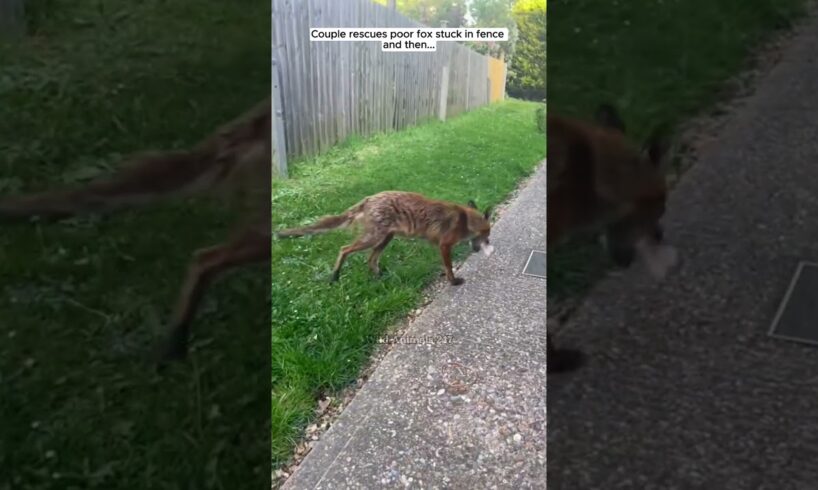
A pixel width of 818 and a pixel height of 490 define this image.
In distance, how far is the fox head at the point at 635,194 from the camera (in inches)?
97.1

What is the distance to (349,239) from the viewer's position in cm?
237

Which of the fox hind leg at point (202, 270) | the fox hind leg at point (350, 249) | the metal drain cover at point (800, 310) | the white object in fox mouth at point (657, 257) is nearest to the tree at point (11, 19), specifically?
the fox hind leg at point (202, 270)

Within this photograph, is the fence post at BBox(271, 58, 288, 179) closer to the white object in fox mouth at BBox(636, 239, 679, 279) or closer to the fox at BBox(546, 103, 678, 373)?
the fox at BBox(546, 103, 678, 373)

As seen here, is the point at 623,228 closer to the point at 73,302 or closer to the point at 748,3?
the point at 748,3

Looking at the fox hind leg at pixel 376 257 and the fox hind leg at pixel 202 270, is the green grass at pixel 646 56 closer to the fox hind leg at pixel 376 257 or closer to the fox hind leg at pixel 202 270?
the fox hind leg at pixel 376 257

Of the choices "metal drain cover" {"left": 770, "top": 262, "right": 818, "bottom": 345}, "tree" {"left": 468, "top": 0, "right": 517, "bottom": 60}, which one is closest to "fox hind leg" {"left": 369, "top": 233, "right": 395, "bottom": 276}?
"tree" {"left": 468, "top": 0, "right": 517, "bottom": 60}

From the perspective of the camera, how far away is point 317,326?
2.34 metres

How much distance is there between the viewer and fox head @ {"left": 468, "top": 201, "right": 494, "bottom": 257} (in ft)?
7.79

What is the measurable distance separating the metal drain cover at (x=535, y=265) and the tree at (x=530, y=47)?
20.8 inches

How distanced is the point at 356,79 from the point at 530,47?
58 cm

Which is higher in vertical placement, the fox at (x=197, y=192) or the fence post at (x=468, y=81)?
the fence post at (x=468, y=81)

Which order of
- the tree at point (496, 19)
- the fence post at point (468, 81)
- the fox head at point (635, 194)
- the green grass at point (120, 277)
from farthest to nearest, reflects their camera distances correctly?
the green grass at point (120, 277) < the fox head at point (635, 194) < the fence post at point (468, 81) < the tree at point (496, 19)

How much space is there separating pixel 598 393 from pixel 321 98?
153 centimetres

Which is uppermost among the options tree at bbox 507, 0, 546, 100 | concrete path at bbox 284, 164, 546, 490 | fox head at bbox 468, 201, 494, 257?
tree at bbox 507, 0, 546, 100
